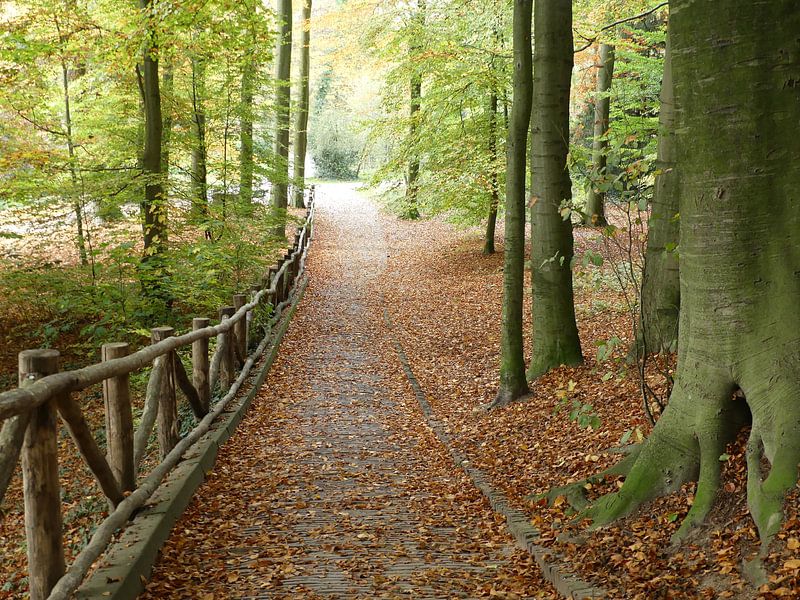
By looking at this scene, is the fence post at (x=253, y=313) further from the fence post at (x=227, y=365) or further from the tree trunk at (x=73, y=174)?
the tree trunk at (x=73, y=174)

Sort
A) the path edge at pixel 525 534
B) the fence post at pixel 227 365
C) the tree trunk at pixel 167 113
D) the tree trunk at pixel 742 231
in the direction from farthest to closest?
the tree trunk at pixel 167 113 < the fence post at pixel 227 365 < the path edge at pixel 525 534 < the tree trunk at pixel 742 231

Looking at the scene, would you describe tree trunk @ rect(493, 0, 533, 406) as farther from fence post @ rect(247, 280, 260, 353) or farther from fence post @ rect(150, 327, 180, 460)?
fence post @ rect(150, 327, 180, 460)

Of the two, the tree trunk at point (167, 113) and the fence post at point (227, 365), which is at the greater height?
the tree trunk at point (167, 113)

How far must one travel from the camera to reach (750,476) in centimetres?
384

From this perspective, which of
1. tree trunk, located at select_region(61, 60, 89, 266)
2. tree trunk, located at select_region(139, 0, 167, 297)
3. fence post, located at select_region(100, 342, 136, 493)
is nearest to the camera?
fence post, located at select_region(100, 342, 136, 493)

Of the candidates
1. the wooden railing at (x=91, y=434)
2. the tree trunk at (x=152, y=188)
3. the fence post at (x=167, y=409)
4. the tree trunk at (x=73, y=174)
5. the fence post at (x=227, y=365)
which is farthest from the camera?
the tree trunk at (x=152, y=188)

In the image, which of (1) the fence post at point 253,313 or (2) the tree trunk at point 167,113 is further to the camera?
(2) the tree trunk at point 167,113

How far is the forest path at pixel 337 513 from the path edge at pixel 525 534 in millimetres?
81

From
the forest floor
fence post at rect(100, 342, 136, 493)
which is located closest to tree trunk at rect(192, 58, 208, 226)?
the forest floor

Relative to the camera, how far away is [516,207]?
327 inches

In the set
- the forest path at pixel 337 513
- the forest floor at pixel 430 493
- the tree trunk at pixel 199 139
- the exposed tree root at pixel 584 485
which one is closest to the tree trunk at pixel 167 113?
the tree trunk at pixel 199 139

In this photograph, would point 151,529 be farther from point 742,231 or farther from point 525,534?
point 742,231

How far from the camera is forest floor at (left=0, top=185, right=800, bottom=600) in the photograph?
400 centimetres

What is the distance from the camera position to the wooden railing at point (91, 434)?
3150 millimetres
